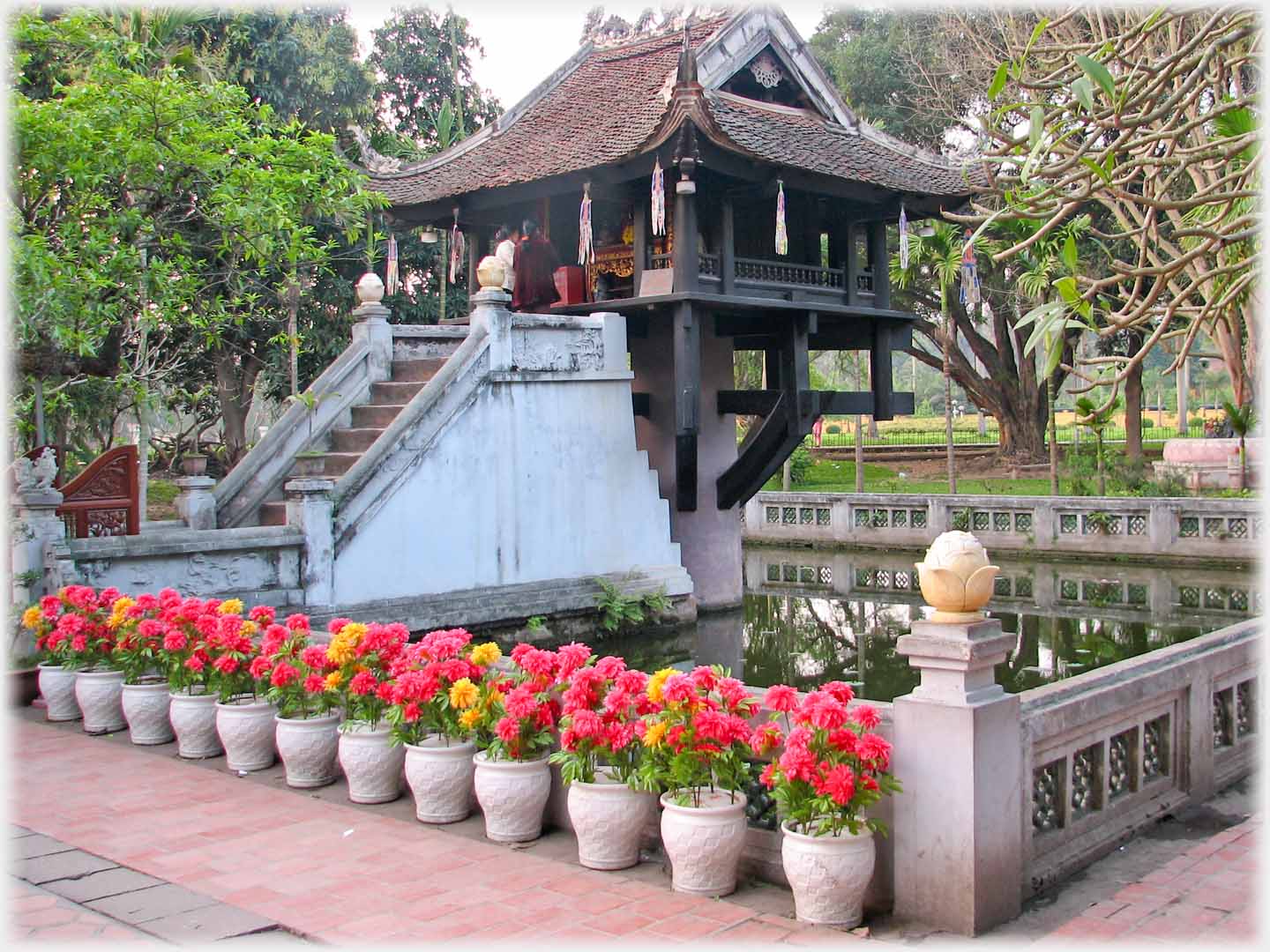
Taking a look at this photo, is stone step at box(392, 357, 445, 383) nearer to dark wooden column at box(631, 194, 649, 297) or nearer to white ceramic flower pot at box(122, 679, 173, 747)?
dark wooden column at box(631, 194, 649, 297)

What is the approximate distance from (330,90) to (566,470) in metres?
10.9

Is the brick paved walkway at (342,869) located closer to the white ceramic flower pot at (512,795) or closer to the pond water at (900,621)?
the white ceramic flower pot at (512,795)

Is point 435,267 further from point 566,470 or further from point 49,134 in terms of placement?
point 49,134

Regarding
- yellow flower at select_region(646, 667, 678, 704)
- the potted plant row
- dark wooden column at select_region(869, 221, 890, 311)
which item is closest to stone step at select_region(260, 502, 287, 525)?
the potted plant row

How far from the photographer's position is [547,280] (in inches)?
585

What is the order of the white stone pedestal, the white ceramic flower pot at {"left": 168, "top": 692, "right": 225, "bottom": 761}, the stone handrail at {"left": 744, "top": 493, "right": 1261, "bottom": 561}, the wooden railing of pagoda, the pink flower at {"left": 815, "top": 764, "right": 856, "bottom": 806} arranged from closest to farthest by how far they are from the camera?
the pink flower at {"left": 815, "top": 764, "right": 856, "bottom": 806} < the white stone pedestal < the white ceramic flower pot at {"left": 168, "top": 692, "right": 225, "bottom": 761} < the wooden railing of pagoda < the stone handrail at {"left": 744, "top": 493, "right": 1261, "bottom": 561}

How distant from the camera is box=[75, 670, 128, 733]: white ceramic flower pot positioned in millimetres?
7926

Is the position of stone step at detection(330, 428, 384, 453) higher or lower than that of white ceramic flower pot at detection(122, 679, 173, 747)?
higher

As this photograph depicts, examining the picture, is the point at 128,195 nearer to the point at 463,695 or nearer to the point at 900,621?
the point at 463,695

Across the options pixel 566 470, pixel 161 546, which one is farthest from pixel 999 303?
pixel 161 546

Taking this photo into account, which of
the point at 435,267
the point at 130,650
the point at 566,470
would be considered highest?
the point at 435,267

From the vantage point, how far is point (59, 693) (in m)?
8.27

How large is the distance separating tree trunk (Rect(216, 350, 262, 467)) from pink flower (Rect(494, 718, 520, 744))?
1730cm

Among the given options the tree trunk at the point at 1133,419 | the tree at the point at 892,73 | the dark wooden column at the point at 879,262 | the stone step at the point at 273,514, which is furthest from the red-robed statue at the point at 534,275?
the tree trunk at the point at 1133,419
